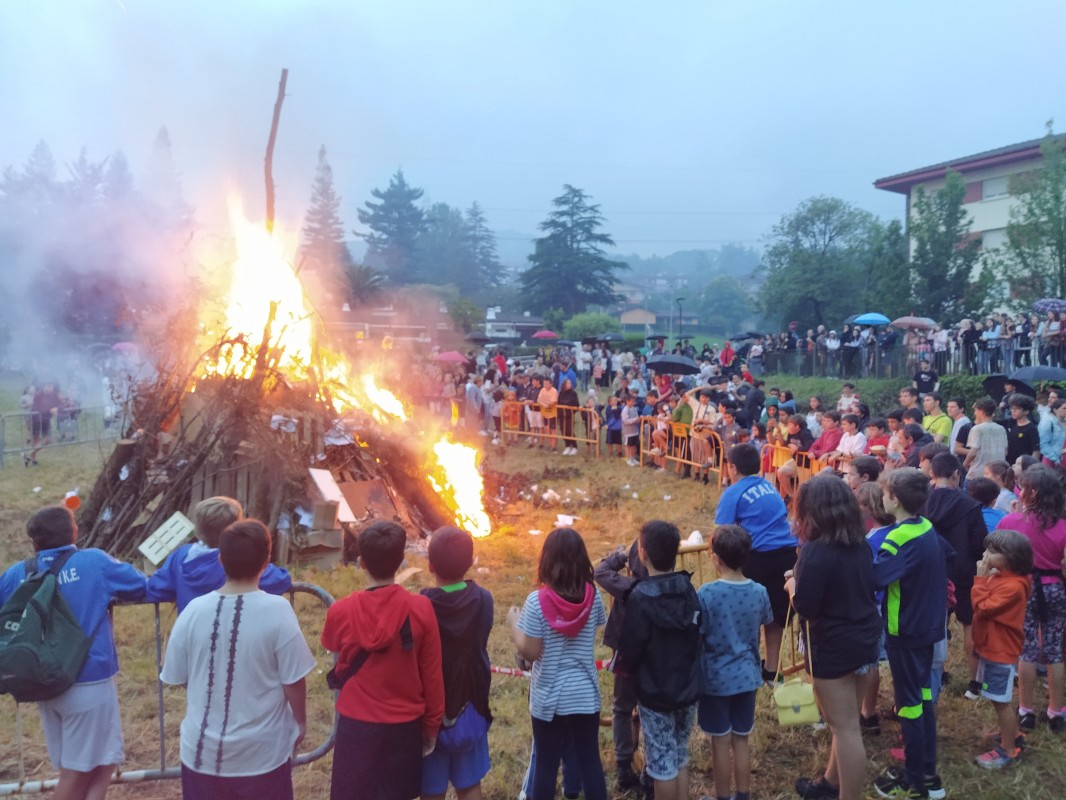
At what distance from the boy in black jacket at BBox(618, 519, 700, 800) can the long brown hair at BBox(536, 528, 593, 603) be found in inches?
11.8

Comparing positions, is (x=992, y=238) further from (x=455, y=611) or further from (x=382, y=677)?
(x=382, y=677)

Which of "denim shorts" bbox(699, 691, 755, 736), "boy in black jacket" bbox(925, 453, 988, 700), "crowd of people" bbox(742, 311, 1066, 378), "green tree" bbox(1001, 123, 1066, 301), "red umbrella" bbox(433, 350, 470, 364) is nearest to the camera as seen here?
"denim shorts" bbox(699, 691, 755, 736)

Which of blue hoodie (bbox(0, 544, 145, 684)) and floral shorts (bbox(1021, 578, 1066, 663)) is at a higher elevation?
blue hoodie (bbox(0, 544, 145, 684))

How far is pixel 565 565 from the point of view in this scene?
4090 mm

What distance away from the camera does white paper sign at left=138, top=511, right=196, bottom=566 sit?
8.95 metres

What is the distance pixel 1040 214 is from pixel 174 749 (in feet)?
77.1

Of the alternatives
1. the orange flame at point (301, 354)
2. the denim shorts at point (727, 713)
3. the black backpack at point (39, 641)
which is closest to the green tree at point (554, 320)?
the orange flame at point (301, 354)

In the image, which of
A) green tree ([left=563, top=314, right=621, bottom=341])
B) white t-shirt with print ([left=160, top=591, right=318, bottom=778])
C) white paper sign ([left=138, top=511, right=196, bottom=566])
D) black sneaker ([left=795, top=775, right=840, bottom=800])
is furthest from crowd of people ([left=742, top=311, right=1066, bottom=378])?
green tree ([left=563, top=314, right=621, bottom=341])

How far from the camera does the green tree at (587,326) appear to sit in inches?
2106

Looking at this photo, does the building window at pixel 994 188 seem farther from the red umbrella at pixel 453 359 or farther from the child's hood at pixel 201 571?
the child's hood at pixel 201 571

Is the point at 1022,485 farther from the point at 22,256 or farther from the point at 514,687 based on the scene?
the point at 22,256

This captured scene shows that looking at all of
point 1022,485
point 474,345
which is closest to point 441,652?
point 1022,485

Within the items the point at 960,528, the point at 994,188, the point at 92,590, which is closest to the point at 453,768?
the point at 92,590

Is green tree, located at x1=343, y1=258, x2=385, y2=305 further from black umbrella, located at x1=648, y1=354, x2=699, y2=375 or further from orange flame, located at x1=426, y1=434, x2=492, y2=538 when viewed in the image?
orange flame, located at x1=426, y1=434, x2=492, y2=538
